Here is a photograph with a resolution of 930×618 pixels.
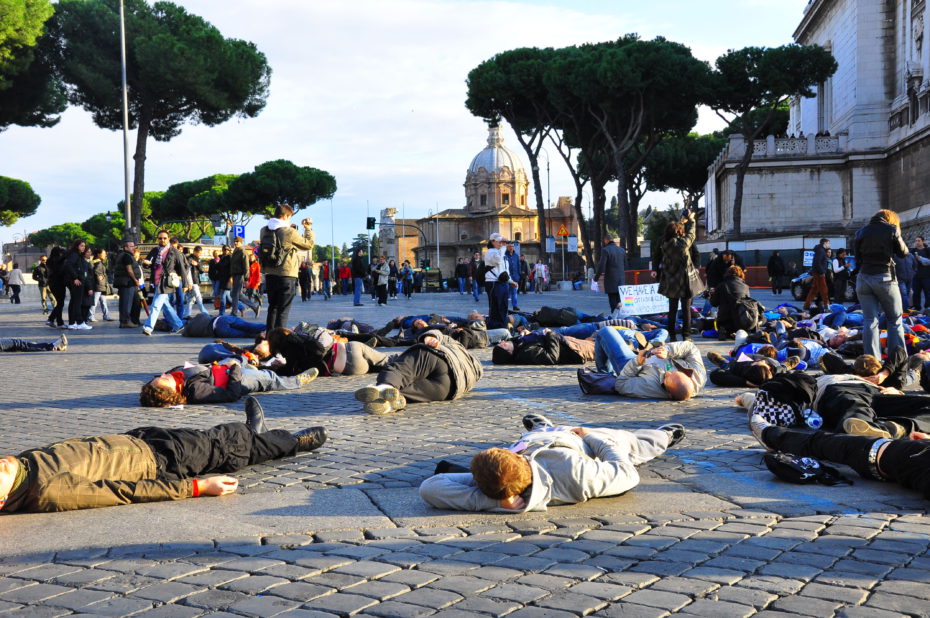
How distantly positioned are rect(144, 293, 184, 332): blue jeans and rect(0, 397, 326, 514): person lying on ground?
10741mm

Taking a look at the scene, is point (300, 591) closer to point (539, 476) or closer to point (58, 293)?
point (539, 476)

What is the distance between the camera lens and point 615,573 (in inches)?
134

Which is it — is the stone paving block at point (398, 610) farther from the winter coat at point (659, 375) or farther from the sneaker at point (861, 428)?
the winter coat at point (659, 375)

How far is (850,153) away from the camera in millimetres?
39844

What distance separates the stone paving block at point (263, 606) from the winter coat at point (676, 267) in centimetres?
1007

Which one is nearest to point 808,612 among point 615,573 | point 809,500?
point 615,573

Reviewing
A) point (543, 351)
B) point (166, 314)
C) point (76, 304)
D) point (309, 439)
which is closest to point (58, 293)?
point (76, 304)

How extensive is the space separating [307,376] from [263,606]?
18.8 feet

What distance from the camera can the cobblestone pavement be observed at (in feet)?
10.3

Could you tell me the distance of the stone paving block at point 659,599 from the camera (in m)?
3.07

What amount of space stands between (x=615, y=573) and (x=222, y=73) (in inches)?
1355

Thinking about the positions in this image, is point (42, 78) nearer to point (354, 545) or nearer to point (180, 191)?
point (354, 545)

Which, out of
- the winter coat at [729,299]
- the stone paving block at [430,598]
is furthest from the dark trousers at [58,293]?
the stone paving block at [430,598]

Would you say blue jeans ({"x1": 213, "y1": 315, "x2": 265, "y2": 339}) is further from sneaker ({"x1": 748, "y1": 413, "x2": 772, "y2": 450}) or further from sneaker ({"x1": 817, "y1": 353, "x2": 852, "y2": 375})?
sneaker ({"x1": 748, "y1": 413, "x2": 772, "y2": 450})
